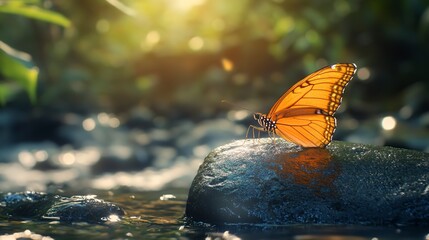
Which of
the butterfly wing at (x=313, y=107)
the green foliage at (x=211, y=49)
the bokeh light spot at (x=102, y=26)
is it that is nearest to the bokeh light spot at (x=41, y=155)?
the green foliage at (x=211, y=49)

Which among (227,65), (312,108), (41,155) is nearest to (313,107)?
(312,108)

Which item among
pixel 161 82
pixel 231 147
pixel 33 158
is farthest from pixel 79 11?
pixel 231 147

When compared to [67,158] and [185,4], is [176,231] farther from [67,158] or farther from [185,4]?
[185,4]

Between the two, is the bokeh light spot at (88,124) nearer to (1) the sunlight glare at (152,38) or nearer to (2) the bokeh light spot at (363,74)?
(1) the sunlight glare at (152,38)

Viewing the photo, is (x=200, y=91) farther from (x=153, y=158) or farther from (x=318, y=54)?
(x=153, y=158)

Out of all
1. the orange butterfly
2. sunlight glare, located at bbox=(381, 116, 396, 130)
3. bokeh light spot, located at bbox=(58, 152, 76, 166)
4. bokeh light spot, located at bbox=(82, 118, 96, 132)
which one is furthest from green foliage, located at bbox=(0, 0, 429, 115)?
the orange butterfly

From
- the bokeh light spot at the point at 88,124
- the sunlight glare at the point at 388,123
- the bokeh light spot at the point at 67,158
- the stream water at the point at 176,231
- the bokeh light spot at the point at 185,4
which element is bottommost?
the stream water at the point at 176,231

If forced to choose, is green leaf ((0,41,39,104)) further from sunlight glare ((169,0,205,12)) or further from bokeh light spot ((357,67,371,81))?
sunlight glare ((169,0,205,12))
